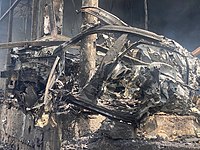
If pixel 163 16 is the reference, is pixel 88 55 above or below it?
below

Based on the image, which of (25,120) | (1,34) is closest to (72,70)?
(25,120)

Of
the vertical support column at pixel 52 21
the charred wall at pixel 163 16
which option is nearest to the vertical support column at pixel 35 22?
the charred wall at pixel 163 16

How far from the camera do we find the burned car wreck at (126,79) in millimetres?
3939

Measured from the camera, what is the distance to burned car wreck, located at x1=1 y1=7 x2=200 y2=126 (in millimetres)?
3939

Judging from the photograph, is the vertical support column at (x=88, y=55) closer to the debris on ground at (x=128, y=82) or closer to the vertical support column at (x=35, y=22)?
the debris on ground at (x=128, y=82)

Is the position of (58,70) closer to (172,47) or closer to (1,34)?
(172,47)

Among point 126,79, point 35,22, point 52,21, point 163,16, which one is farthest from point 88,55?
point 163,16

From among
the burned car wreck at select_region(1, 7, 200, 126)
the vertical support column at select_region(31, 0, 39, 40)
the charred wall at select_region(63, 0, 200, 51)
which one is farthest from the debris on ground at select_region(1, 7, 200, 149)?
the charred wall at select_region(63, 0, 200, 51)

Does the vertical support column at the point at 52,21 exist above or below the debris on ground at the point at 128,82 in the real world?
above

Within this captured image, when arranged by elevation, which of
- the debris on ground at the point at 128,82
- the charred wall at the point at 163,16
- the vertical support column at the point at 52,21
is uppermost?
the charred wall at the point at 163,16

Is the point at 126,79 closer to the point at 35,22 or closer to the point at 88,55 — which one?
the point at 88,55

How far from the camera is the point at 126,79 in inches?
167

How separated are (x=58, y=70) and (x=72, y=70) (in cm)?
52

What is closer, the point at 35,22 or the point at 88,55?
the point at 88,55
